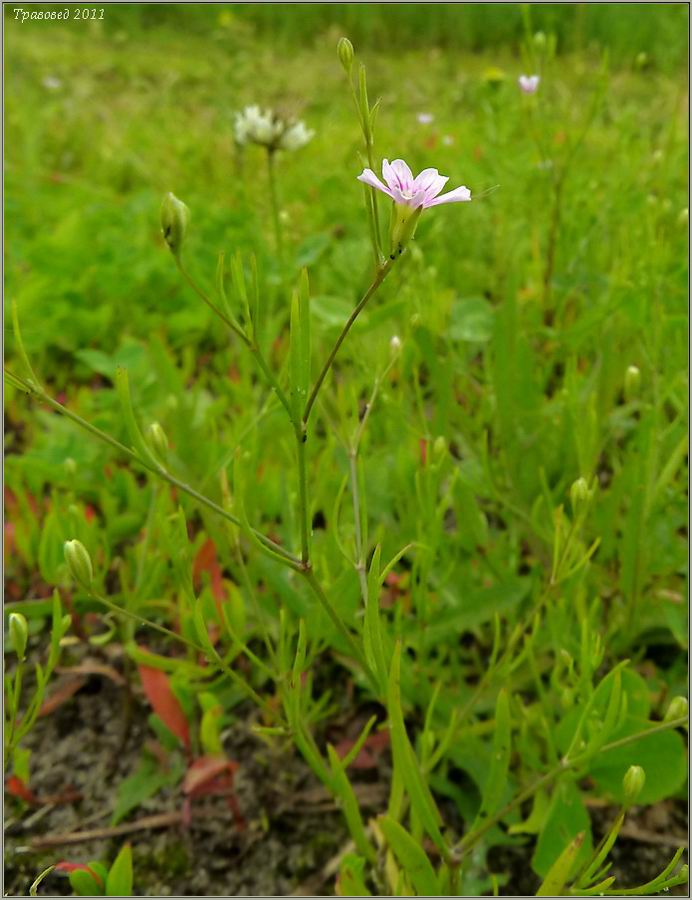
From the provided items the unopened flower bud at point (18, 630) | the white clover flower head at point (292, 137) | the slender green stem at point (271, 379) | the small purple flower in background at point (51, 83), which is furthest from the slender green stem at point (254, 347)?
the small purple flower in background at point (51, 83)

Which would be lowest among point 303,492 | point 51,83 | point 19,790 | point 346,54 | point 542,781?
point 19,790

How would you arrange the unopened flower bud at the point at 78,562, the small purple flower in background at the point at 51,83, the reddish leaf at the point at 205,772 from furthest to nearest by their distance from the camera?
the small purple flower in background at the point at 51,83 < the reddish leaf at the point at 205,772 < the unopened flower bud at the point at 78,562

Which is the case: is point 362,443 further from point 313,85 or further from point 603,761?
point 313,85

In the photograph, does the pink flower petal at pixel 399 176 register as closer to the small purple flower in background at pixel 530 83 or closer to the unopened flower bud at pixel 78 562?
the unopened flower bud at pixel 78 562

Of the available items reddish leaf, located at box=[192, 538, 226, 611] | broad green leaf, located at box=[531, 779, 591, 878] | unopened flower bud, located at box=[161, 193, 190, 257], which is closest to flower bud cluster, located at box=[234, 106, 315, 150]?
reddish leaf, located at box=[192, 538, 226, 611]

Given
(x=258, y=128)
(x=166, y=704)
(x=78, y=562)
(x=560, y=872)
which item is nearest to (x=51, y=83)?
(x=258, y=128)

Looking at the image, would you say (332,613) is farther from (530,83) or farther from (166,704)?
(530,83)
